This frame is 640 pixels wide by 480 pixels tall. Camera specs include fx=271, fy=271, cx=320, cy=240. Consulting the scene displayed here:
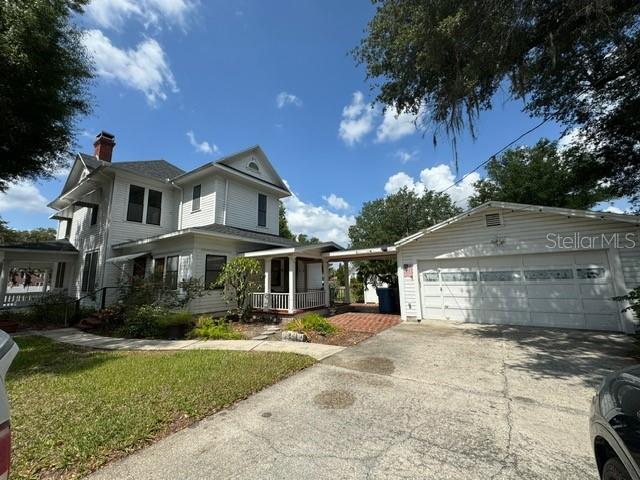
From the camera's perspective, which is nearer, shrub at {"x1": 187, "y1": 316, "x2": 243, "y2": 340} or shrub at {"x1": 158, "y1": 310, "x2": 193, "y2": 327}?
shrub at {"x1": 187, "y1": 316, "x2": 243, "y2": 340}

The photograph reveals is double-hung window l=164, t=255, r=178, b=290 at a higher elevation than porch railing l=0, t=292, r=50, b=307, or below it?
higher

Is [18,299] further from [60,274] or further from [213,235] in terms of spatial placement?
[213,235]

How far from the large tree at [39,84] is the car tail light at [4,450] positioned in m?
10.9

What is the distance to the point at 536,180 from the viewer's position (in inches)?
761

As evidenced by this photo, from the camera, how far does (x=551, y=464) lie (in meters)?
2.48

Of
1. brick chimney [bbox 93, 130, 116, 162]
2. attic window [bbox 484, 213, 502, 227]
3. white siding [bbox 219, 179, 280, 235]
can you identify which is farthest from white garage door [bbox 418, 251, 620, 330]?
brick chimney [bbox 93, 130, 116, 162]

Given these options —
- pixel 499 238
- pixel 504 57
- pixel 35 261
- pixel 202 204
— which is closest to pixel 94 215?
pixel 35 261

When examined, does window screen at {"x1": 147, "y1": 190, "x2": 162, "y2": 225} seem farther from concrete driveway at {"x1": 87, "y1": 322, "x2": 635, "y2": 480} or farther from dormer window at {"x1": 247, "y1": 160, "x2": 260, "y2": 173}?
concrete driveway at {"x1": 87, "y1": 322, "x2": 635, "y2": 480}

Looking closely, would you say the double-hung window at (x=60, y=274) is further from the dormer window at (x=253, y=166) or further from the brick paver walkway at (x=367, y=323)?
the brick paver walkway at (x=367, y=323)

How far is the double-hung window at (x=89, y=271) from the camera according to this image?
44.0 ft

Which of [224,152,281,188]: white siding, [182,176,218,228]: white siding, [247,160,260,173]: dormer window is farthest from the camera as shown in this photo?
[247,160,260,173]: dormer window

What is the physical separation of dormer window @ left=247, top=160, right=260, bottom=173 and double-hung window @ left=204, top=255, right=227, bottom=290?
18.9 feet

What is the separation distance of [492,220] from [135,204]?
52.0ft

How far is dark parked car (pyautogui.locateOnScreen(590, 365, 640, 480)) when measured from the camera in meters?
1.55
